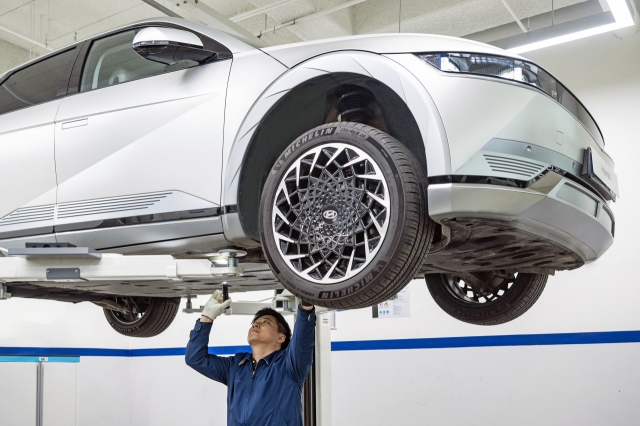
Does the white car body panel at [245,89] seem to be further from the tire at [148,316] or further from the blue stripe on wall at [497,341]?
the blue stripe on wall at [497,341]

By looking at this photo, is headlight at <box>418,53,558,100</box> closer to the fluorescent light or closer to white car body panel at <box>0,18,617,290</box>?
white car body panel at <box>0,18,617,290</box>

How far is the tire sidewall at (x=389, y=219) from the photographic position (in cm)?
212

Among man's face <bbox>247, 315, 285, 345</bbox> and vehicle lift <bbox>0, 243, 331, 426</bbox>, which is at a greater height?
vehicle lift <bbox>0, 243, 331, 426</bbox>

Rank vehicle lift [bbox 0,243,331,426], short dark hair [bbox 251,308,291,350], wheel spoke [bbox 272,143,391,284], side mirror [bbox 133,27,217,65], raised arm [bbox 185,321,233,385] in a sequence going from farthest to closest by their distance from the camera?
short dark hair [bbox 251,308,291,350] → raised arm [bbox 185,321,233,385] → vehicle lift [bbox 0,243,331,426] → side mirror [bbox 133,27,217,65] → wheel spoke [bbox 272,143,391,284]

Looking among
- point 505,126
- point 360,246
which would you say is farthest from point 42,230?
point 505,126

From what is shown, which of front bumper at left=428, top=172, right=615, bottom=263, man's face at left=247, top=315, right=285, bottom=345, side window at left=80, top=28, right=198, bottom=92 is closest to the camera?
front bumper at left=428, top=172, right=615, bottom=263

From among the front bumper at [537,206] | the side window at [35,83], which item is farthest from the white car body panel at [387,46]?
the side window at [35,83]

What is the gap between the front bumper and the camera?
207 centimetres

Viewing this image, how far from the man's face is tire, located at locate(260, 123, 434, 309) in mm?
1121

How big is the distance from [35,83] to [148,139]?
1016 mm

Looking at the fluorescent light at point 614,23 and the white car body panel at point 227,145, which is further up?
the fluorescent light at point 614,23

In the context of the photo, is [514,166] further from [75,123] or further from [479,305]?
[75,123]

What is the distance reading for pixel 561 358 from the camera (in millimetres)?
5996

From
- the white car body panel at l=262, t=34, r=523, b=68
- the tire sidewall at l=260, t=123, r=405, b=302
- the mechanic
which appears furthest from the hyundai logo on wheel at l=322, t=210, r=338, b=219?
the mechanic
